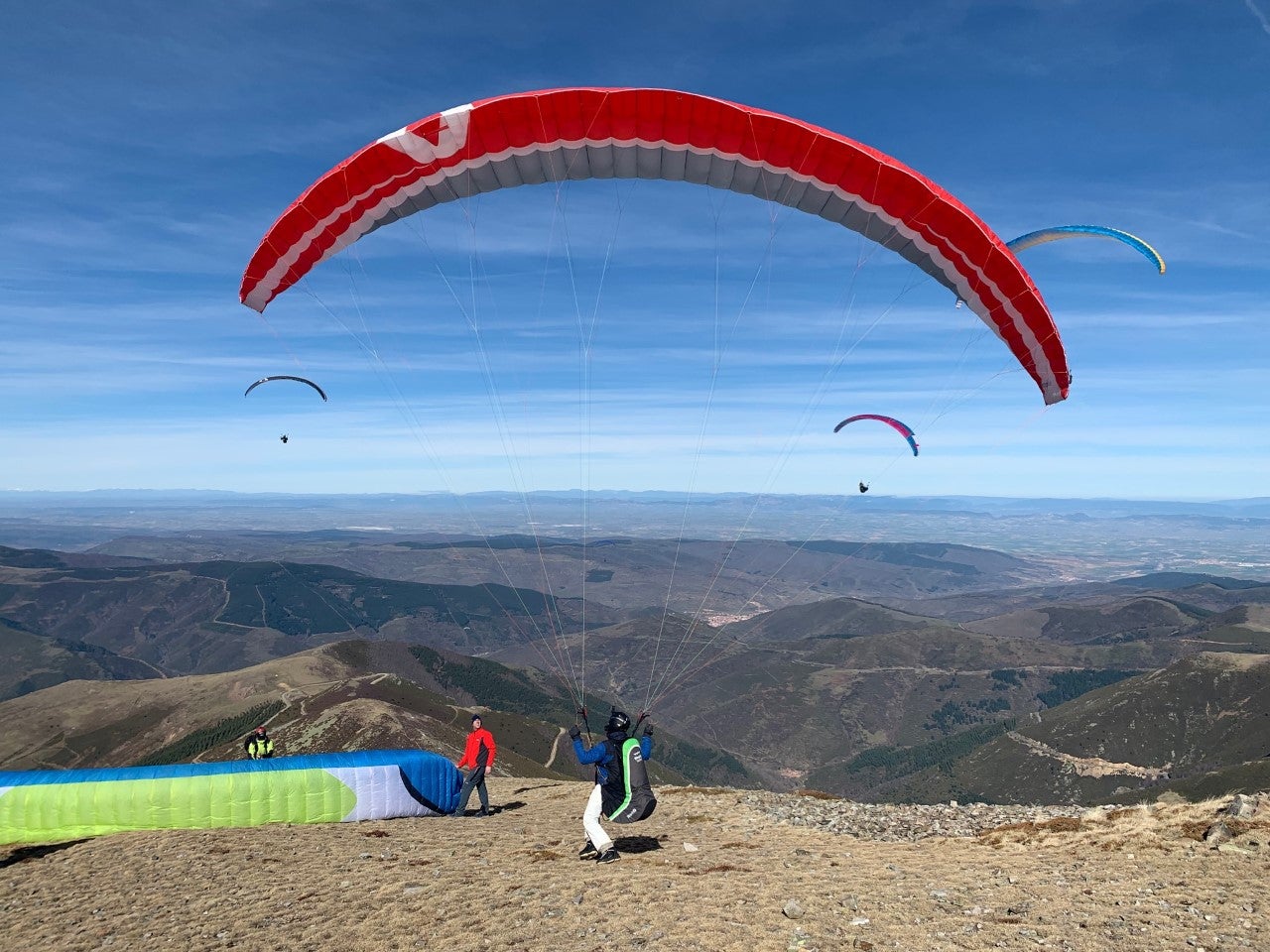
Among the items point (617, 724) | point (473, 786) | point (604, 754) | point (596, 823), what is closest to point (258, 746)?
point (473, 786)

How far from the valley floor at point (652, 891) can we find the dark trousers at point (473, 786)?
2.78m

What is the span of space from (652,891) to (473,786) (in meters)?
10.3

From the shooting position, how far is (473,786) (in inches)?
799

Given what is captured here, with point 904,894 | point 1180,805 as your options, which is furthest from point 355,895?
point 1180,805

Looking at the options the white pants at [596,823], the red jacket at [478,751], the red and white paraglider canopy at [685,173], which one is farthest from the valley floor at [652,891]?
the red and white paraglider canopy at [685,173]

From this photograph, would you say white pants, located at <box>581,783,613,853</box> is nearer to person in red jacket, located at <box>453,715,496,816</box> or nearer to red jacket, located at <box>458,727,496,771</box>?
person in red jacket, located at <box>453,715,496,816</box>

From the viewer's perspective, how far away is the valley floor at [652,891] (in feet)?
31.9

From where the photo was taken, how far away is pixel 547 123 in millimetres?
16953

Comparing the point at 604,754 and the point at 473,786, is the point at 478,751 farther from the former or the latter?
the point at 604,754

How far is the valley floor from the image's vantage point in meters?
9.71

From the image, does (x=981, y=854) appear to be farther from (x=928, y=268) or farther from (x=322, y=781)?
(x=322, y=781)

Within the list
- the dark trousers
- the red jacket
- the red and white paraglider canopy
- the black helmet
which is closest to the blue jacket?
the black helmet

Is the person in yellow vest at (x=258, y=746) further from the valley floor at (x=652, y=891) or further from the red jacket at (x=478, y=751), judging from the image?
the red jacket at (x=478, y=751)

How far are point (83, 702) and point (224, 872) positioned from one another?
658ft
